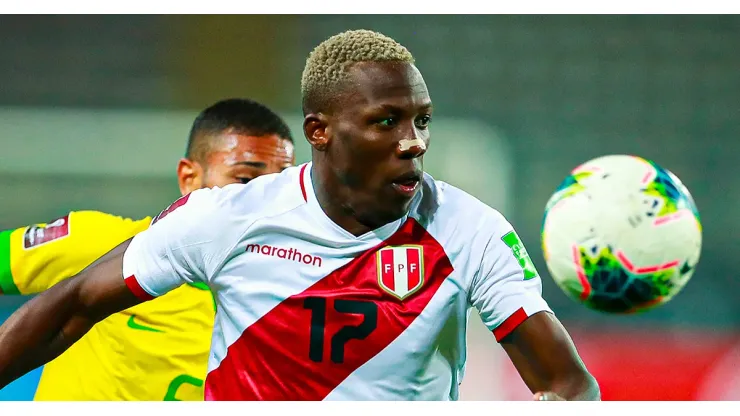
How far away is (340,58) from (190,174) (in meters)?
1.71

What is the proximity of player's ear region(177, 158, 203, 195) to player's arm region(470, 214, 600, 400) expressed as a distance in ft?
5.93

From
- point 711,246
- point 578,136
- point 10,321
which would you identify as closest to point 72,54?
point 578,136

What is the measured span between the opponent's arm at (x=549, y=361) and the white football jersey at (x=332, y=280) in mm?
84

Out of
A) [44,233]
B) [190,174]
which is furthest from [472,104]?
[44,233]

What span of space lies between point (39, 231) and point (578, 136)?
21.5ft

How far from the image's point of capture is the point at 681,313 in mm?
8883

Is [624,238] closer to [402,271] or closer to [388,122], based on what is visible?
[402,271]

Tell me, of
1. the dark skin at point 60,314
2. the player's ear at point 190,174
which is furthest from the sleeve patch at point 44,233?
the dark skin at point 60,314

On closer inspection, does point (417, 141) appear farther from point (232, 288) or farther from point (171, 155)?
point (171, 155)

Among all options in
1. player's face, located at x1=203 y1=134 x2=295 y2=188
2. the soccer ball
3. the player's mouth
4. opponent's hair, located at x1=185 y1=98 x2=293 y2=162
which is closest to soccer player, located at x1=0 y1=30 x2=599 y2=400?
the player's mouth

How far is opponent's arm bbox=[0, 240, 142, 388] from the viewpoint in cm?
287

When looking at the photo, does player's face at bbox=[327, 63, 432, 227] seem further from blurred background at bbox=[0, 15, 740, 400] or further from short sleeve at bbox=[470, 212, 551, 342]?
blurred background at bbox=[0, 15, 740, 400]

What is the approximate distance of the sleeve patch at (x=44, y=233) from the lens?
3.81 metres

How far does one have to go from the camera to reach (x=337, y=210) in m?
2.93
